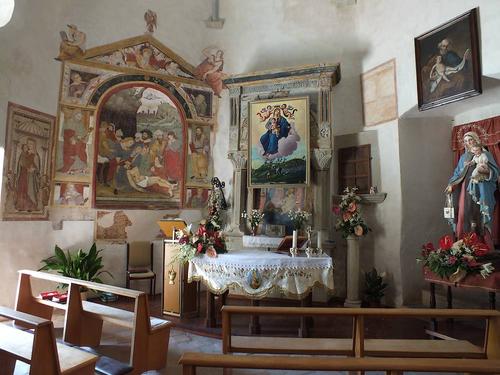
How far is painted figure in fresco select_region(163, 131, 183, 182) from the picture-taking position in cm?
812

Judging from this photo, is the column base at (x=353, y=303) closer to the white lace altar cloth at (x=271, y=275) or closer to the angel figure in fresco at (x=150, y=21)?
A: the white lace altar cloth at (x=271, y=275)

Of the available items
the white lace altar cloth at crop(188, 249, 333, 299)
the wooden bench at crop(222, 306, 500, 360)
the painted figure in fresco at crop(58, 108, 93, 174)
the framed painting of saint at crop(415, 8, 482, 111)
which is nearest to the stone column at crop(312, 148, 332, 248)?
the framed painting of saint at crop(415, 8, 482, 111)

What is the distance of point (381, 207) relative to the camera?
6.97 meters

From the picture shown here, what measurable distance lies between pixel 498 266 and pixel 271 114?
454 cm

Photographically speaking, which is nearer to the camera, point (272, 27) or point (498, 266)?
point (498, 266)

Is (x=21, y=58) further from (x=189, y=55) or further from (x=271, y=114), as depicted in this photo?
(x=271, y=114)

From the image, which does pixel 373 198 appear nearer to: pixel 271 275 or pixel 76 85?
pixel 271 275

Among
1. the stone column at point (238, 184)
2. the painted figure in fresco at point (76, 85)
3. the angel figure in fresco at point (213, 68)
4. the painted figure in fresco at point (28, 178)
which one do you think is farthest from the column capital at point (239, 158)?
the painted figure in fresco at point (28, 178)

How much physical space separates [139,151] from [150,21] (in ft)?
9.58

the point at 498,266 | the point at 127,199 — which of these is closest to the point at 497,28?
the point at 498,266

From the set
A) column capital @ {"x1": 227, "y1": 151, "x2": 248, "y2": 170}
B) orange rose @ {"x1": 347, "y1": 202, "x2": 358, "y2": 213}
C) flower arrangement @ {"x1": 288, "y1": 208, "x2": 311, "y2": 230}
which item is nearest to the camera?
flower arrangement @ {"x1": 288, "y1": 208, "x2": 311, "y2": 230}

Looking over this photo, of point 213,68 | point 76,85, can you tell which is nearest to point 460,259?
point 213,68

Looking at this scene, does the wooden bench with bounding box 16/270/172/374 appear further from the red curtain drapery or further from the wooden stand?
the red curtain drapery

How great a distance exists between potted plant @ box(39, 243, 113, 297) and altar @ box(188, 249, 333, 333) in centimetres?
275
